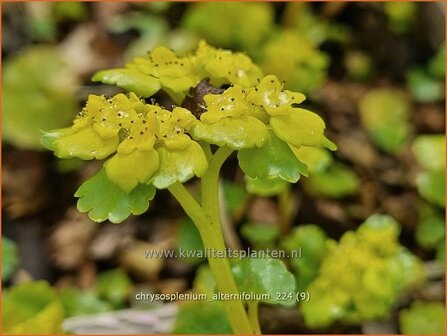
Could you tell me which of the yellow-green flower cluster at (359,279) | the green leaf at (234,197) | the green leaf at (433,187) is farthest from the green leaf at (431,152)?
the green leaf at (234,197)

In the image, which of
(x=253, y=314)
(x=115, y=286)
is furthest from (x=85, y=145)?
(x=115, y=286)

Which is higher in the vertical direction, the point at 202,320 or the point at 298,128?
the point at 298,128

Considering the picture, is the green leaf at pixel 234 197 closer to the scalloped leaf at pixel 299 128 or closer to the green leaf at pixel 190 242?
the green leaf at pixel 190 242

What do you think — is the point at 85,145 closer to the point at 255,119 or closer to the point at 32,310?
the point at 255,119

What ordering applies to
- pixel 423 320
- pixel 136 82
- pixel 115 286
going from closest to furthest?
pixel 136 82 < pixel 423 320 < pixel 115 286

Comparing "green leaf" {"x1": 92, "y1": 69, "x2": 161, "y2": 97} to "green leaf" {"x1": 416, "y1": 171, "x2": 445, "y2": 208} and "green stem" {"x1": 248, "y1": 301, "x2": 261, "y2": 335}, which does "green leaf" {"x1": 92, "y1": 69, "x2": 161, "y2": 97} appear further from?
"green leaf" {"x1": 416, "y1": 171, "x2": 445, "y2": 208}

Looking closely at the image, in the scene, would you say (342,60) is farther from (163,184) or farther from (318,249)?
(163,184)
